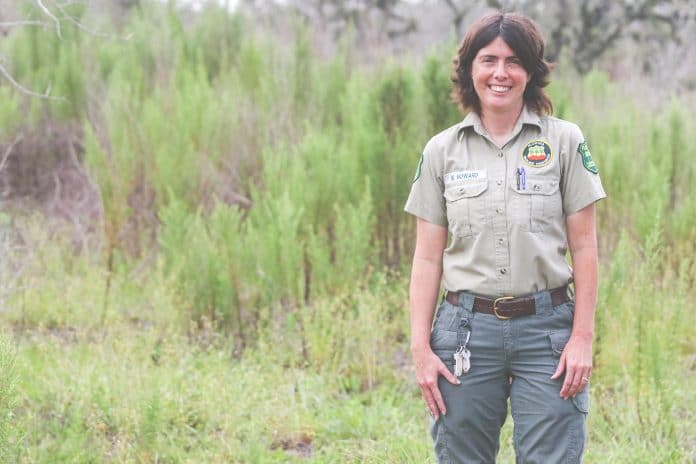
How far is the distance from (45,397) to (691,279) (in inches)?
141

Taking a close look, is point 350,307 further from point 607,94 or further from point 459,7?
point 459,7

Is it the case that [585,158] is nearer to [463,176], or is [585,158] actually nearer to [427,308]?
[463,176]

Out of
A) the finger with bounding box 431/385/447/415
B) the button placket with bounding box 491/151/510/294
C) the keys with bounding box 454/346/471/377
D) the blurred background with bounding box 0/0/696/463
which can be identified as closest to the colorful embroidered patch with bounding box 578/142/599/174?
the button placket with bounding box 491/151/510/294

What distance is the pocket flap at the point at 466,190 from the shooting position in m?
2.16

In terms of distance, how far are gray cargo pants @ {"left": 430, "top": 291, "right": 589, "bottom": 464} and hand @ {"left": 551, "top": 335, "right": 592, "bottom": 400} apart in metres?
0.02

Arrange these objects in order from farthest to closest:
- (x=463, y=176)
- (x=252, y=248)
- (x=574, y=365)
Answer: (x=252, y=248) → (x=463, y=176) → (x=574, y=365)

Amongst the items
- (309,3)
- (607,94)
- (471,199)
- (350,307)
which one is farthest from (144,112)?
(309,3)

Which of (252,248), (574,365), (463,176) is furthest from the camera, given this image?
(252,248)

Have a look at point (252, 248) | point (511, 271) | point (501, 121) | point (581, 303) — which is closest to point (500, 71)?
point (501, 121)

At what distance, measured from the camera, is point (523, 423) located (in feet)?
7.07

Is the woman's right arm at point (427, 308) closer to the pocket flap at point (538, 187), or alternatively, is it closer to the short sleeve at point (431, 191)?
the short sleeve at point (431, 191)

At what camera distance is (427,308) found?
2.26 m

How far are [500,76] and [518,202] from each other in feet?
1.08

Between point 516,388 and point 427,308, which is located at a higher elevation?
point 427,308
